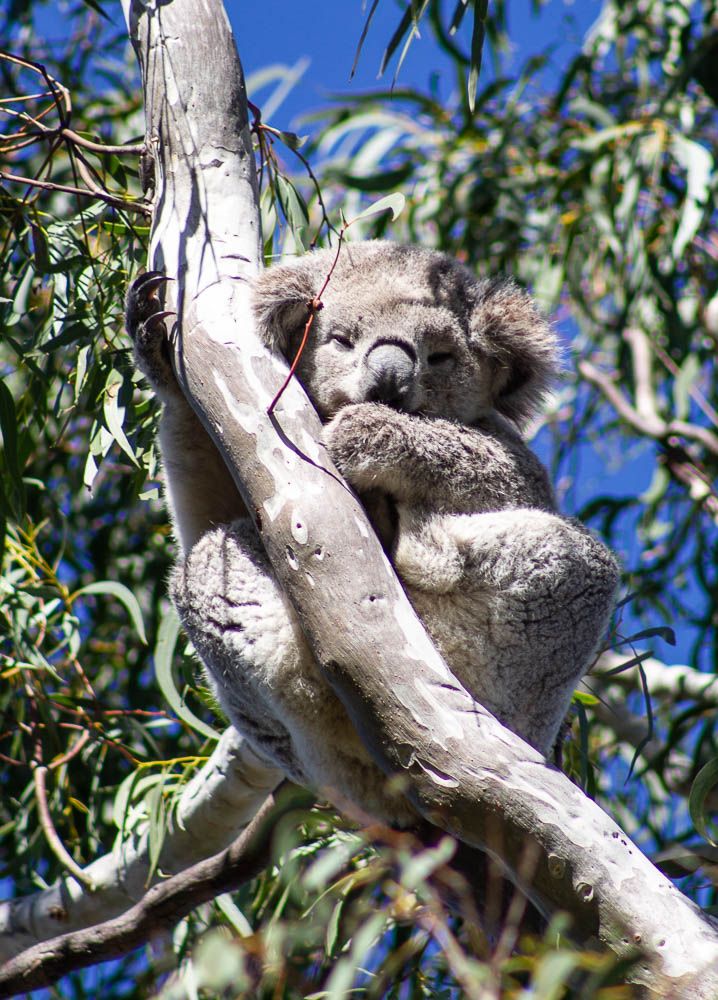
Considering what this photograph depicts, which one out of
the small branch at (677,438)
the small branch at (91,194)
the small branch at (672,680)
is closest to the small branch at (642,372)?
the small branch at (677,438)

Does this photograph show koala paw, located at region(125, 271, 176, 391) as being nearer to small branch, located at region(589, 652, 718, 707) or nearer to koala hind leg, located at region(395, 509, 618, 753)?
koala hind leg, located at region(395, 509, 618, 753)

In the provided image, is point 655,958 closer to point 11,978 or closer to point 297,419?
point 297,419

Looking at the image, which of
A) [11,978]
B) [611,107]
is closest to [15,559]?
[11,978]

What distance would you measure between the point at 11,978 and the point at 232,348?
174cm

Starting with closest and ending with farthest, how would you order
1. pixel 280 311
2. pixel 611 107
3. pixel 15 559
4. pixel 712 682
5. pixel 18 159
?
pixel 280 311 → pixel 15 559 → pixel 712 682 → pixel 18 159 → pixel 611 107

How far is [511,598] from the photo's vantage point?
7.47 ft

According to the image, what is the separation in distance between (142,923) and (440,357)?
5.10ft

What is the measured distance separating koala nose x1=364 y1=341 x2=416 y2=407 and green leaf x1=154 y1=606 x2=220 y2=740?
1.02 metres

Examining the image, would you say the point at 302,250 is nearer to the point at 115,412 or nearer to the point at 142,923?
the point at 115,412

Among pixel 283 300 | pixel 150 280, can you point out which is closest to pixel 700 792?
pixel 283 300

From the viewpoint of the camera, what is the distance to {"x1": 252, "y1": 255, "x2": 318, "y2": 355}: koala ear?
2.33 m

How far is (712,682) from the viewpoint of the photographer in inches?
173

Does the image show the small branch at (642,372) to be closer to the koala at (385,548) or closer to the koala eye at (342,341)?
the koala at (385,548)

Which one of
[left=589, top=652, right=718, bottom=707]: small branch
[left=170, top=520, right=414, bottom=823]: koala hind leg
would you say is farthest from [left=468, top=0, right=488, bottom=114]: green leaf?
[left=589, top=652, right=718, bottom=707]: small branch
